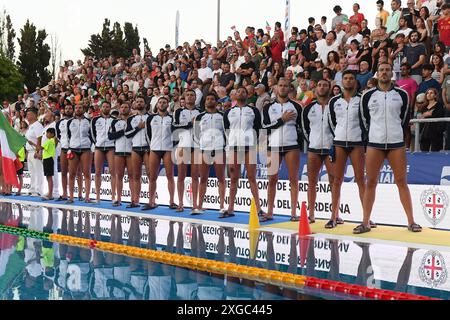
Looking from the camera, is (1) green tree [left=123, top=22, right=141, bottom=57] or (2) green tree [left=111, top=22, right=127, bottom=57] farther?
(1) green tree [left=123, top=22, right=141, bottom=57]

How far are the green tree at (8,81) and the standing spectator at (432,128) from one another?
4827cm

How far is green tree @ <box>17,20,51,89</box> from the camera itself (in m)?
68.4

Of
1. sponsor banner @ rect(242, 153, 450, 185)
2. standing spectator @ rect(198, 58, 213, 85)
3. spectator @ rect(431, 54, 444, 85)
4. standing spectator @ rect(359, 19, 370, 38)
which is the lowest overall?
sponsor banner @ rect(242, 153, 450, 185)

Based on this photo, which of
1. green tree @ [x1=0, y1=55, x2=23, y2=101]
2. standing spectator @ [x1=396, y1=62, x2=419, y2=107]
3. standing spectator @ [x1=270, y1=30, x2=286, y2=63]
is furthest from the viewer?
green tree @ [x1=0, y1=55, x2=23, y2=101]

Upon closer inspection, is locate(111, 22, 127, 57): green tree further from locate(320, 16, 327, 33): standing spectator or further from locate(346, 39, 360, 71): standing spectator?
locate(346, 39, 360, 71): standing spectator

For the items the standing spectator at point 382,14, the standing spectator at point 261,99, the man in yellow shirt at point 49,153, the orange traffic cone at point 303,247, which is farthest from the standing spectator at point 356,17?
the orange traffic cone at point 303,247

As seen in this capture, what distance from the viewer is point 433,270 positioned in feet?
21.7

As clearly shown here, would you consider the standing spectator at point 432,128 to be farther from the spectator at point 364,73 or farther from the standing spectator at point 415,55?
the spectator at point 364,73

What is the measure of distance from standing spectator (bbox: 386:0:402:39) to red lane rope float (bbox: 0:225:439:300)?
9728 mm

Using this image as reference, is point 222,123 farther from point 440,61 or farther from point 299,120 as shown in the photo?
point 440,61

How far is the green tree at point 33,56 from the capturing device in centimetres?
6838

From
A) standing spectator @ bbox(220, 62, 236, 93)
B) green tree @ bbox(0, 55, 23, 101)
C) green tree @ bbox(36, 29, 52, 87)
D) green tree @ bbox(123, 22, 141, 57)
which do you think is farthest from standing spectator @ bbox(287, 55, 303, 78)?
green tree @ bbox(123, 22, 141, 57)

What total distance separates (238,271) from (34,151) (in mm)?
12840

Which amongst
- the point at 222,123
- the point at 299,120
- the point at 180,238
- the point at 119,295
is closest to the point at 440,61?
the point at 299,120
